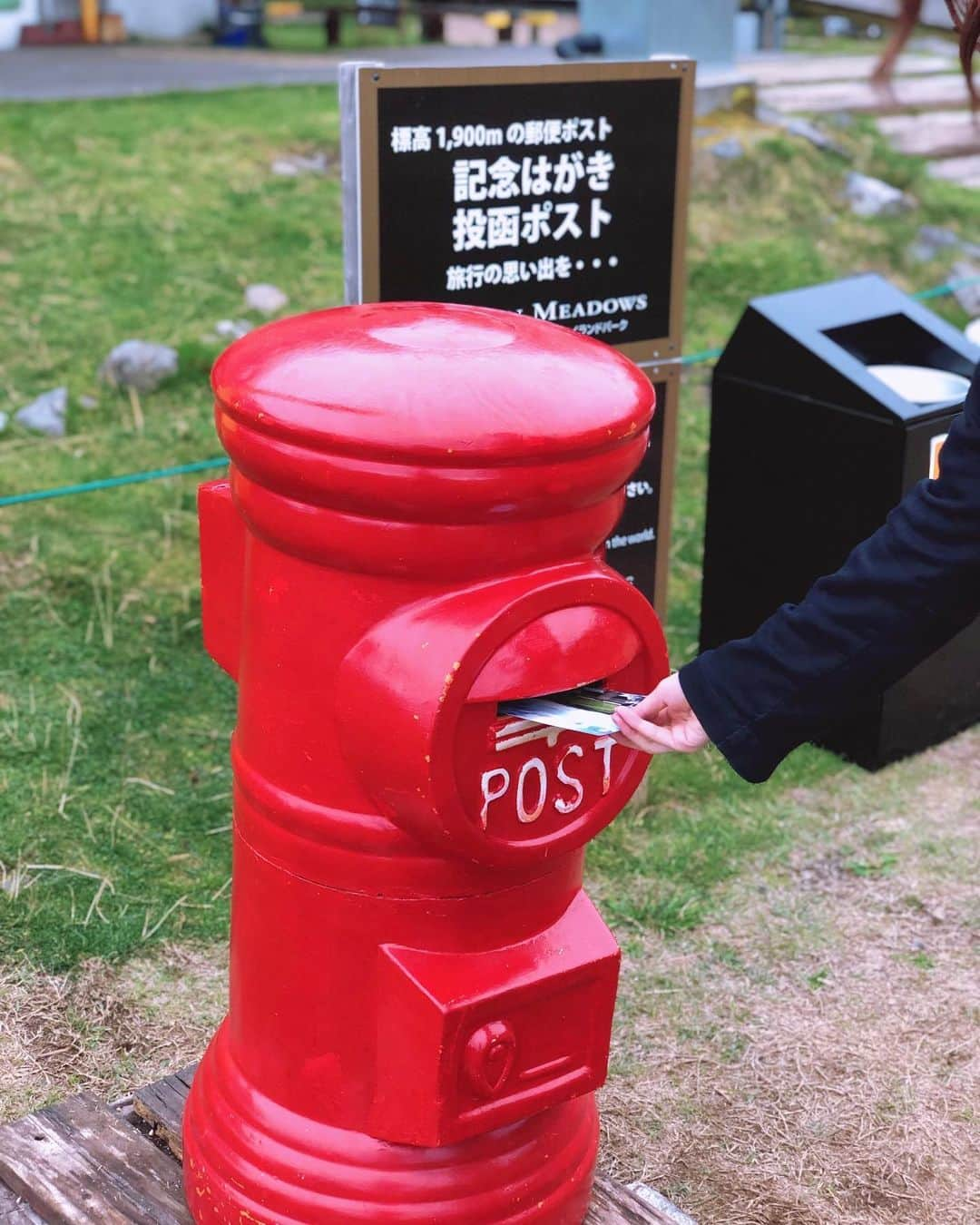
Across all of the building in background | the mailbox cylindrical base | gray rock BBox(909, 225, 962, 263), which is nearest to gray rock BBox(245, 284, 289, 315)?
gray rock BBox(909, 225, 962, 263)

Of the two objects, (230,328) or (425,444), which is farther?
(230,328)

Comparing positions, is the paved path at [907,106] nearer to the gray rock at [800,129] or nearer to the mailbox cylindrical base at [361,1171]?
the gray rock at [800,129]

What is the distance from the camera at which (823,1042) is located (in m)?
3.29

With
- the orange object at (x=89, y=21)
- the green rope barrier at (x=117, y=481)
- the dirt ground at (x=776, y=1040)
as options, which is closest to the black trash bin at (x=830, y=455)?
the green rope barrier at (x=117, y=481)

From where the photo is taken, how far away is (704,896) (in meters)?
3.75

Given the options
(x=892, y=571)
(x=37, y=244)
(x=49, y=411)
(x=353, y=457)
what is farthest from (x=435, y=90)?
(x=37, y=244)

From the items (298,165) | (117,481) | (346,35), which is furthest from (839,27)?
(117,481)

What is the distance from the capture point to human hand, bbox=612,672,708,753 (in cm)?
199

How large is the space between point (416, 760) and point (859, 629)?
0.57 m

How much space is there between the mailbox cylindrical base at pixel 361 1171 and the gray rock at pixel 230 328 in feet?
14.9

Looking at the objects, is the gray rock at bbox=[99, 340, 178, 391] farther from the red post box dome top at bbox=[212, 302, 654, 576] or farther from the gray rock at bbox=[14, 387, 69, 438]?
the red post box dome top at bbox=[212, 302, 654, 576]

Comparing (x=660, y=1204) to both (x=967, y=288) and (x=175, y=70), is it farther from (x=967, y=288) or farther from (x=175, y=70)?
(x=175, y=70)

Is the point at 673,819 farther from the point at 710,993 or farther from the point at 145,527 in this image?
the point at 145,527

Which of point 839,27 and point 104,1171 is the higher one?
point 839,27
